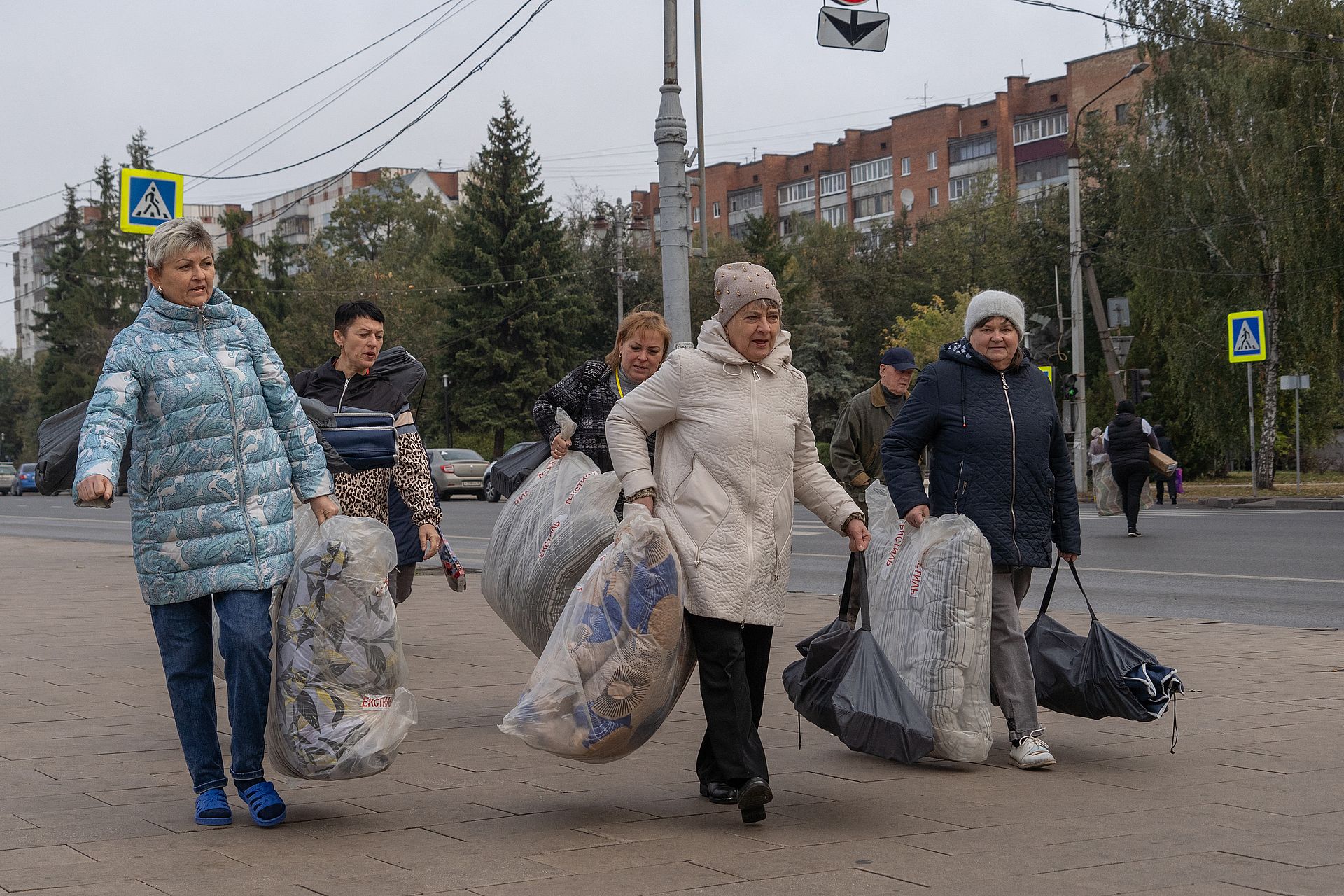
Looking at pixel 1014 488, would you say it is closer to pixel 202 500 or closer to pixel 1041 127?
pixel 202 500

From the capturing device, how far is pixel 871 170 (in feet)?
320

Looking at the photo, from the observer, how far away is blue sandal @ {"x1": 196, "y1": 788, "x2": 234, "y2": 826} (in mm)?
4777

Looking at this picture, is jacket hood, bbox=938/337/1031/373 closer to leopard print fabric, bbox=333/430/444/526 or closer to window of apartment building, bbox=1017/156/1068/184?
leopard print fabric, bbox=333/430/444/526

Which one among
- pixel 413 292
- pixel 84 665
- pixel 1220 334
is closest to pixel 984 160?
pixel 413 292

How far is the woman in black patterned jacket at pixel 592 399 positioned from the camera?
6.63 metres

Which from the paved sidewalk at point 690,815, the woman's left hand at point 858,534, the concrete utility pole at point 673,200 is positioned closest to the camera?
the paved sidewalk at point 690,815

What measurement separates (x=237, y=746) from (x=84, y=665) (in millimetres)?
4475

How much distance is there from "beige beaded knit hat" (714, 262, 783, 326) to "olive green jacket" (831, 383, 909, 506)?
138 inches

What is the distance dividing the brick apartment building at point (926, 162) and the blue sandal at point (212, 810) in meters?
68.0

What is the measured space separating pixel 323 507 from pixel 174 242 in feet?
3.20

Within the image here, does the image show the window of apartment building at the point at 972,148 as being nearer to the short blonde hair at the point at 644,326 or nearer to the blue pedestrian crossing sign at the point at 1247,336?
the blue pedestrian crossing sign at the point at 1247,336

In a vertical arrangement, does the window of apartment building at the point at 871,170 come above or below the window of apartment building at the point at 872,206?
above

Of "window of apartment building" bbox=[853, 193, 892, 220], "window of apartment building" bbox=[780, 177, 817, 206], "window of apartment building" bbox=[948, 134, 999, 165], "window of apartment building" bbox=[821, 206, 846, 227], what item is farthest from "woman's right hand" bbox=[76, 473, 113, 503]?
"window of apartment building" bbox=[780, 177, 817, 206]

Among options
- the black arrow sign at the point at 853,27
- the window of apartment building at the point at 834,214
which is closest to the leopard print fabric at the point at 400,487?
the black arrow sign at the point at 853,27
